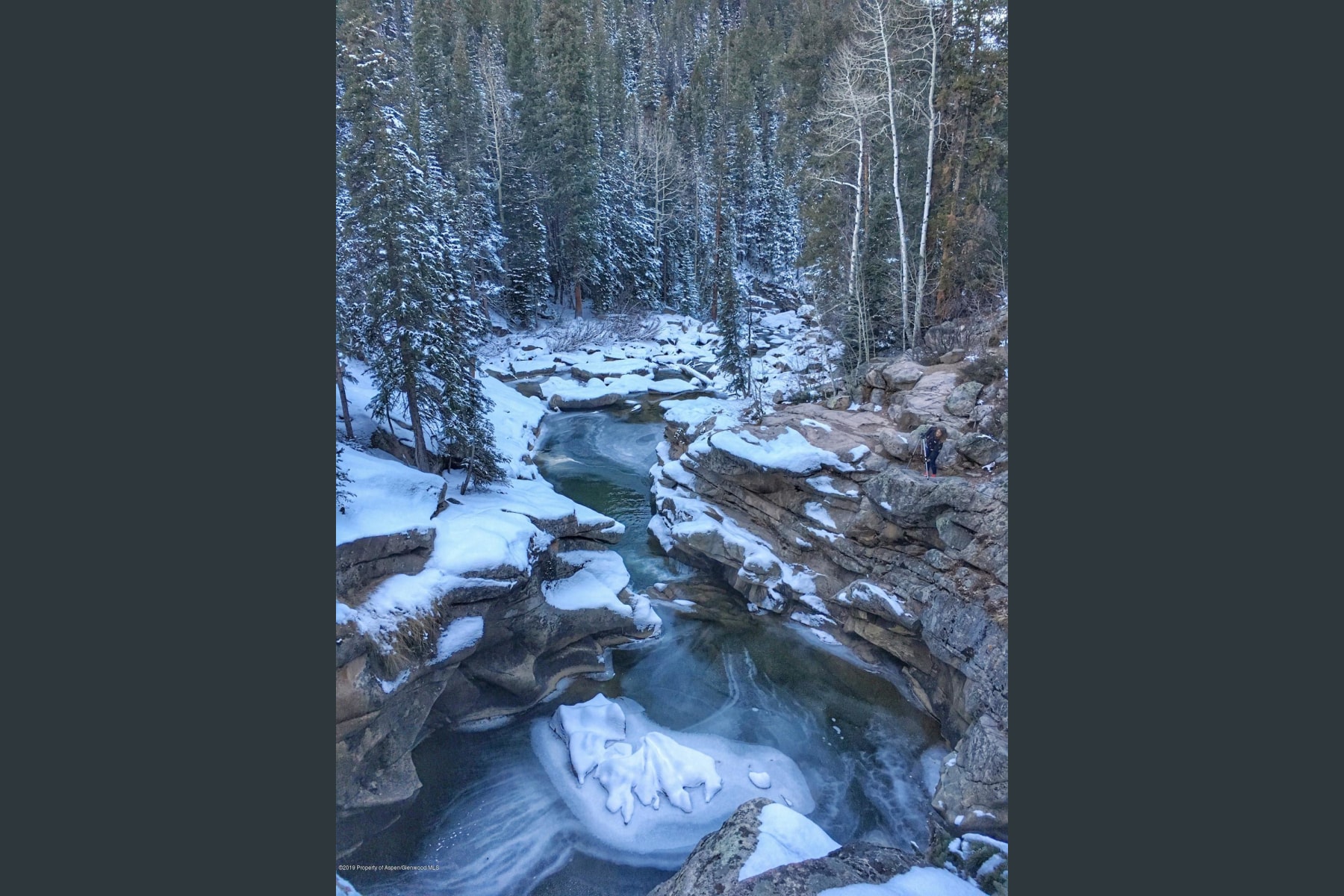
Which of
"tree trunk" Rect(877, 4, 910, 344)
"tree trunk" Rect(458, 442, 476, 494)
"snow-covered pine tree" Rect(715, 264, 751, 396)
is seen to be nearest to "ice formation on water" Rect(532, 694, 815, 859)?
"tree trunk" Rect(458, 442, 476, 494)

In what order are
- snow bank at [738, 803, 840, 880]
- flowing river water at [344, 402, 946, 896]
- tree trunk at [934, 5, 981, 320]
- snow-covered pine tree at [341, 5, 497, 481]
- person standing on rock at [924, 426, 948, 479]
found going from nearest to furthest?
snow bank at [738, 803, 840, 880] → flowing river water at [344, 402, 946, 896] → snow-covered pine tree at [341, 5, 497, 481] → tree trunk at [934, 5, 981, 320] → person standing on rock at [924, 426, 948, 479]

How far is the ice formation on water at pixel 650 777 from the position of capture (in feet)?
16.8

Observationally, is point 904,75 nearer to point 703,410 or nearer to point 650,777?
point 703,410

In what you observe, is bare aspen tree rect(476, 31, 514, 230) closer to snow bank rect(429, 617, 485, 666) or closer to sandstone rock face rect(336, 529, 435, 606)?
sandstone rock face rect(336, 529, 435, 606)

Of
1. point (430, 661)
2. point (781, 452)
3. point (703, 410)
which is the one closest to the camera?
point (430, 661)

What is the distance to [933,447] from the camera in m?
7.02

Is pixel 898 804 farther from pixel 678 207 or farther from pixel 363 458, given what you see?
pixel 678 207

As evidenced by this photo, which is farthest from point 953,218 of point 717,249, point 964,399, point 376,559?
point 717,249

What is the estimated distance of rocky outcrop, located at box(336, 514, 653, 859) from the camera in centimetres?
528

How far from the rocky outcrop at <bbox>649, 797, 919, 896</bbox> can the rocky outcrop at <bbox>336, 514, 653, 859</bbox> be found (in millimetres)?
2655

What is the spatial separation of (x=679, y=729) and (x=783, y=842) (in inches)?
63.5

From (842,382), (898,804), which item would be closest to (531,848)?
(898,804)

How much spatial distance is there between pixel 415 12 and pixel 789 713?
857cm

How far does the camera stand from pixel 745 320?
15.2 m
